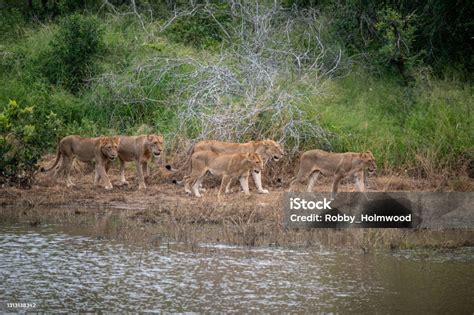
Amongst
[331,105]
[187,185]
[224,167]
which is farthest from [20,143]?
[331,105]

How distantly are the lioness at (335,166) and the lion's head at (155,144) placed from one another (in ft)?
8.07

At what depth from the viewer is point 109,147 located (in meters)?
17.1

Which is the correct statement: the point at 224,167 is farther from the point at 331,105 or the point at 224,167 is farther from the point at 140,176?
the point at 331,105

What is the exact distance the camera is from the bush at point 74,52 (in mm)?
21984

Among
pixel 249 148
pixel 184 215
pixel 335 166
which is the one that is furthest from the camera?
pixel 249 148

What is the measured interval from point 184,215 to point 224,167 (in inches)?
83.7

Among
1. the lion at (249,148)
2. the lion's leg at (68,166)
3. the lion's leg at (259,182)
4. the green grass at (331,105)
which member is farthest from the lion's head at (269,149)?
the lion's leg at (68,166)

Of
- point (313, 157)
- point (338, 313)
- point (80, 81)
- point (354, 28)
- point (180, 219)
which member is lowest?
point (338, 313)

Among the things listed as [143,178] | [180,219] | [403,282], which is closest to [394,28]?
[143,178]

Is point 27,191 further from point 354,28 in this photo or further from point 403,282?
point 354,28

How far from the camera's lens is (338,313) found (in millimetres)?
A: 9984

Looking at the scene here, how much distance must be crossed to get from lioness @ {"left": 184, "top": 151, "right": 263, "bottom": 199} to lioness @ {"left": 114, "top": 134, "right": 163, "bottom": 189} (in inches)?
34.1

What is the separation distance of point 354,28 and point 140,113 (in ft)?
19.0

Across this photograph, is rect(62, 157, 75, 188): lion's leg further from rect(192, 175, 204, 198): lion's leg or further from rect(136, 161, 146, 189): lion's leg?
rect(192, 175, 204, 198): lion's leg
